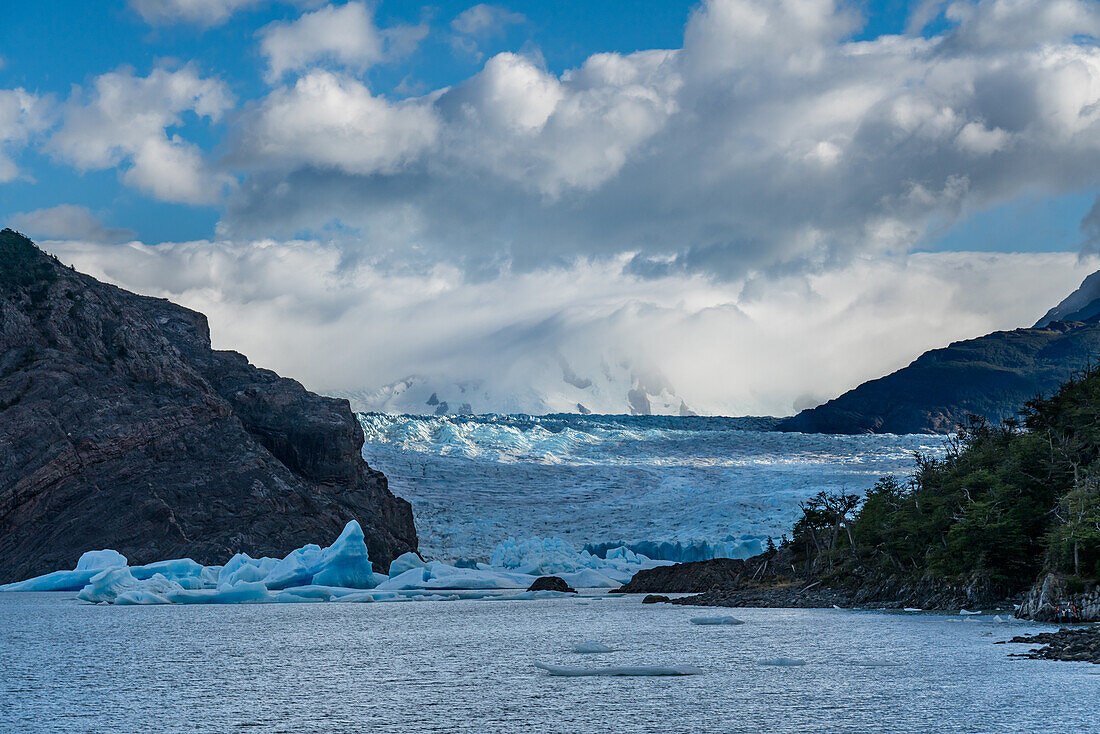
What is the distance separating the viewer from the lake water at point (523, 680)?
47.9 ft

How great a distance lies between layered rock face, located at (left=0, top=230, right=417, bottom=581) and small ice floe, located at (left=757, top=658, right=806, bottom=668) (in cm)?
6485

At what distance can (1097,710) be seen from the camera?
14.6 meters

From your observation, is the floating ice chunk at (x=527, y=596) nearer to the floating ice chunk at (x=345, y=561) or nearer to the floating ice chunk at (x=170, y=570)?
the floating ice chunk at (x=345, y=561)

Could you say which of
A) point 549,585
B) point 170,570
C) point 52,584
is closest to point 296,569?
point 170,570

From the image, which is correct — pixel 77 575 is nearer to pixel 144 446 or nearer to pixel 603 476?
pixel 144 446

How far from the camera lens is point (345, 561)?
2579 inches

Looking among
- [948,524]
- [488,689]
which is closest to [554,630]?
[488,689]

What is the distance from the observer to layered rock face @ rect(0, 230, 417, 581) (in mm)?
77000

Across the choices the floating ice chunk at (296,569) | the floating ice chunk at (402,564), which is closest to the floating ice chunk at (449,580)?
the floating ice chunk at (402,564)

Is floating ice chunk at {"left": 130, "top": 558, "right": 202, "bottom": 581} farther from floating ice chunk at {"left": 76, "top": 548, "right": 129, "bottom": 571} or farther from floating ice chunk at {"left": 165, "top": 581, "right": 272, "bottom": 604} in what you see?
floating ice chunk at {"left": 165, "top": 581, "right": 272, "bottom": 604}

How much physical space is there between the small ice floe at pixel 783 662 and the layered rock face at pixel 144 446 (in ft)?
213

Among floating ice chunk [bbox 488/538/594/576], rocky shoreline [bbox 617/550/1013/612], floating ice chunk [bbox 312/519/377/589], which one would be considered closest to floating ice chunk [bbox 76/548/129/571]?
floating ice chunk [bbox 312/519/377/589]

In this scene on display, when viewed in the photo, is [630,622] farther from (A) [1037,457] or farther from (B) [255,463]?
(B) [255,463]

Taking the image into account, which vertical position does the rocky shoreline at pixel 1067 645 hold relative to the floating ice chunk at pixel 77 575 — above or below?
above
